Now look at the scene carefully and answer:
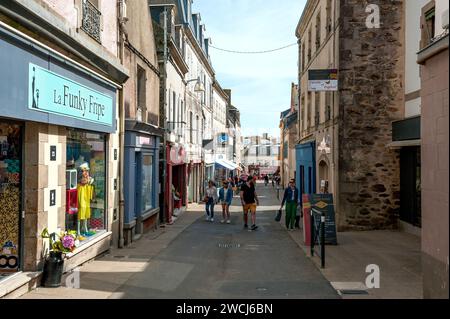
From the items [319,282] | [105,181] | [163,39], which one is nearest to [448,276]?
[319,282]

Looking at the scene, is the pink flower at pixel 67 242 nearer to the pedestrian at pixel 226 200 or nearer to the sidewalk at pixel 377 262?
the sidewalk at pixel 377 262

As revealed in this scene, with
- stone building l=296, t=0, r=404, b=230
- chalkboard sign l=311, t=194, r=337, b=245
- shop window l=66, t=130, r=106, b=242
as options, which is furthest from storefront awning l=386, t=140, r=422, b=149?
shop window l=66, t=130, r=106, b=242

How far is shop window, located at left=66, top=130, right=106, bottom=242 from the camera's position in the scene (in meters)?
9.16

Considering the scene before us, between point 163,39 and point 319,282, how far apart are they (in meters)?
12.7

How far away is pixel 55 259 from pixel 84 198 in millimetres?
2520

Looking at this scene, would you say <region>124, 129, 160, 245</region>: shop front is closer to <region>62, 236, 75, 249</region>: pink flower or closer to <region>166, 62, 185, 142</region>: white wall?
<region>166, 62, 185, 142</region>: white wall

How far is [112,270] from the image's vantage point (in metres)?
8.94

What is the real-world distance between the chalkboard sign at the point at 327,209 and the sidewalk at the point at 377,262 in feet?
1.04

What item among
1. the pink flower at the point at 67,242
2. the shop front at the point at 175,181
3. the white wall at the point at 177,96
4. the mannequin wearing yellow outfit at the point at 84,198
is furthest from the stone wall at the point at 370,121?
the pink flower at the point at 67,242

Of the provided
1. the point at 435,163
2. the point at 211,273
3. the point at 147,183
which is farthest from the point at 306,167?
the point at 435,163

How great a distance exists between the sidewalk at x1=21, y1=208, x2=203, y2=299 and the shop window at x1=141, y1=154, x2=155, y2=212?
1.03 meters

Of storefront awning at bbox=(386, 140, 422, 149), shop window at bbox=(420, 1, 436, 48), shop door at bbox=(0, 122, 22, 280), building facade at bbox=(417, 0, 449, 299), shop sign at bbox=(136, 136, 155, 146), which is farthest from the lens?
shop sign at bbox=(136, 136, 155, 146)

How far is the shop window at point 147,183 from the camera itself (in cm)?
1430
